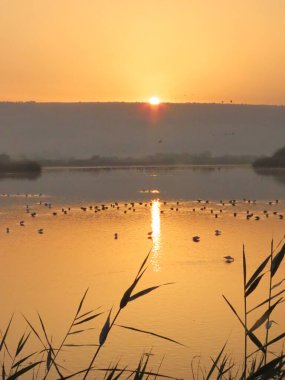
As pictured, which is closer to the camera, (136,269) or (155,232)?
(136,269)

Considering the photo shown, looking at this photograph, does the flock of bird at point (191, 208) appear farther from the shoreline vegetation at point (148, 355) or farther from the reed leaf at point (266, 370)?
the reed leaf at point (266, 370)

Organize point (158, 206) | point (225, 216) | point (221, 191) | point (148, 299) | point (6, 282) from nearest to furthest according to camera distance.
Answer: point (148, 299)
point (6, 282)
point (225, 216)
point (158, 206)
point (221, 191)

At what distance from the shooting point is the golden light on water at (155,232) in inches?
804

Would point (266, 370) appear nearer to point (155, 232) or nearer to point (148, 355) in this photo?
point (148, 355)

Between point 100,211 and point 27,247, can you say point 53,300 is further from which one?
point 100,211

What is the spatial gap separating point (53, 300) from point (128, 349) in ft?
13.1

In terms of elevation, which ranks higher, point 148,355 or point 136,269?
point 148,355

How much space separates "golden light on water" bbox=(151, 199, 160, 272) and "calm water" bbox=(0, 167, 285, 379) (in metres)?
0.05

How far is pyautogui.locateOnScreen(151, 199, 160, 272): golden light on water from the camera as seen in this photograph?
20423mm

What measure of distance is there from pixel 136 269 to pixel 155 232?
857cm

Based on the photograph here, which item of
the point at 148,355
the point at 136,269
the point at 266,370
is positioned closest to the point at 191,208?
the point at 136,269

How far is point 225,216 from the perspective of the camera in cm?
3397

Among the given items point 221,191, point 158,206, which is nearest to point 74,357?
point 158,206

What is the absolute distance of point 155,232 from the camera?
27812 mm
